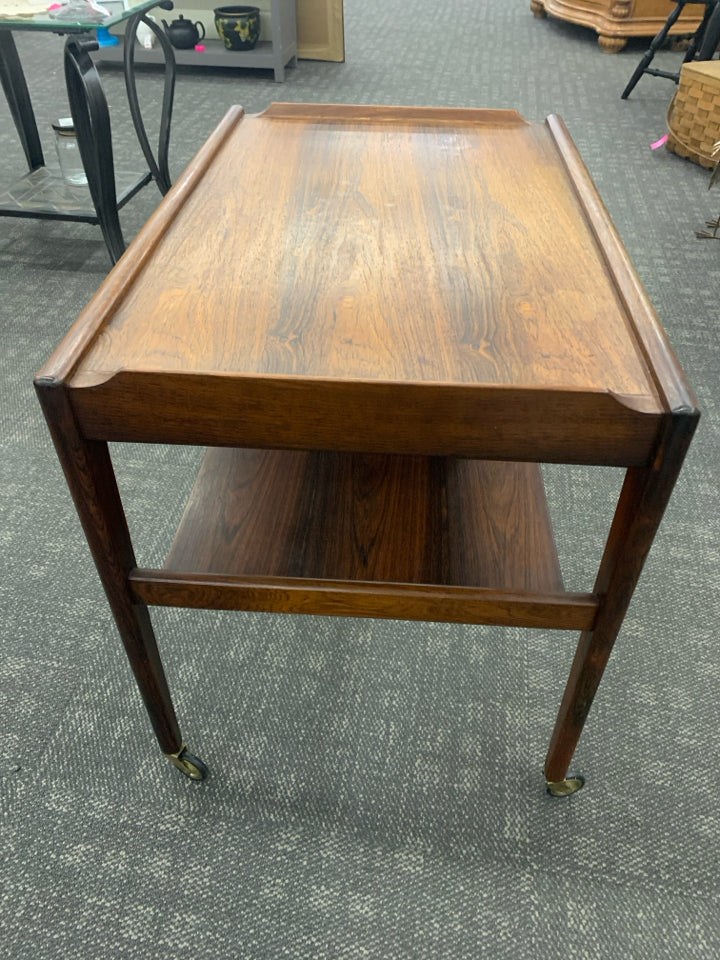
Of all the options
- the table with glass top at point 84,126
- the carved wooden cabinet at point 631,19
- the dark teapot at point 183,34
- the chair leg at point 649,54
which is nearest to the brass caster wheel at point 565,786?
the table with glass top at point 84,126

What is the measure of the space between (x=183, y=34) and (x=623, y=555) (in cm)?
356

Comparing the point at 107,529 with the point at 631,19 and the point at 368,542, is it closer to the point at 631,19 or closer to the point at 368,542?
the point at 368,542

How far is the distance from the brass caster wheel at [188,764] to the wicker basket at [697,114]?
97.1 inches

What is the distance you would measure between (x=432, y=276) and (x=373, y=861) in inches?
25.4

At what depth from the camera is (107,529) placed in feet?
2.20

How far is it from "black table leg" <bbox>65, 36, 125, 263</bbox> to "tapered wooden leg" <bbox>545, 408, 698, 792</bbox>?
1.59 m

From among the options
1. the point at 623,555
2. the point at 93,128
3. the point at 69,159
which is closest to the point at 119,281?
the point at 623,555

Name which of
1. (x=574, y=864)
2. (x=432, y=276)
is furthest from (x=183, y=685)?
(x=432, y=276)

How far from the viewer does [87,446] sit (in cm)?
62

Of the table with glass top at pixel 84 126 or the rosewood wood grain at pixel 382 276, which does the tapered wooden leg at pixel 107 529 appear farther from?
the table with glass top at pixel 84 126

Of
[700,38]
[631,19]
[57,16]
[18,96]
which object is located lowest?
[631,19]

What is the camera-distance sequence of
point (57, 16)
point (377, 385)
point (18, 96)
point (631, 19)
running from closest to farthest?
point (377, 385)
point (57, 16)
point (18, 96)
point (631, 19)

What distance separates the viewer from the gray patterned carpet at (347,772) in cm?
80

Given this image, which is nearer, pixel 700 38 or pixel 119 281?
pixel 119 281
